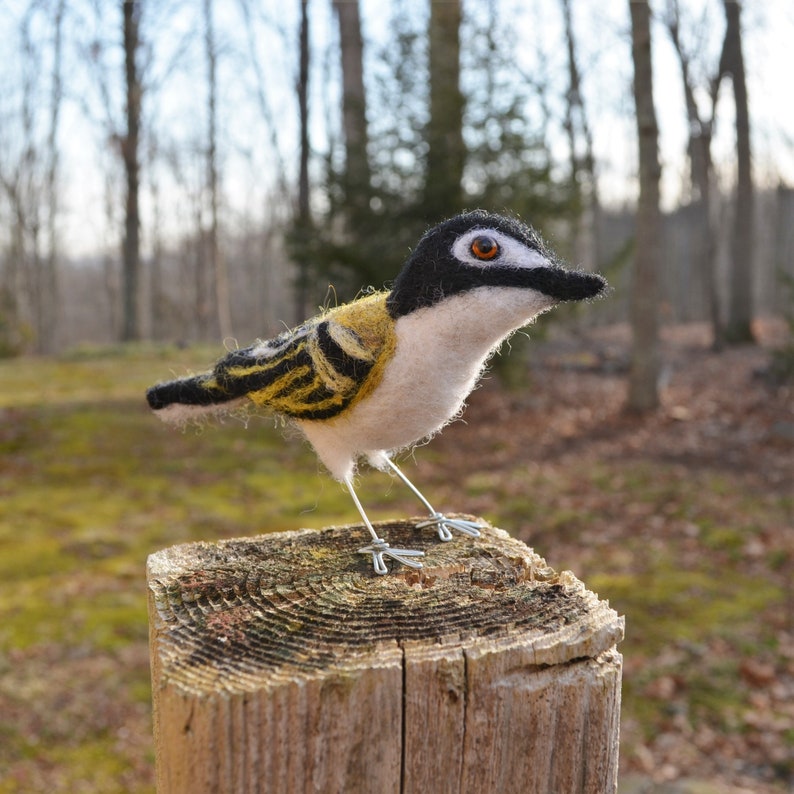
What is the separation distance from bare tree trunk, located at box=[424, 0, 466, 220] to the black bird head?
6.50m

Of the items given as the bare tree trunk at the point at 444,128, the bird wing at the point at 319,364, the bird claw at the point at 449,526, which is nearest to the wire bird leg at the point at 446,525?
the bird claw at the point at 449,526

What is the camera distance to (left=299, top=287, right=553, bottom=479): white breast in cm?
164

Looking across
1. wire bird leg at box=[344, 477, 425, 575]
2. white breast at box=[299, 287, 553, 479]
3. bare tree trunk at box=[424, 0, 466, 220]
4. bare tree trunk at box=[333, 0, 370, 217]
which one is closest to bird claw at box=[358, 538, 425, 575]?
wire bird leg at box=[344, 477, 425, 575]

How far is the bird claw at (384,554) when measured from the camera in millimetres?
1621

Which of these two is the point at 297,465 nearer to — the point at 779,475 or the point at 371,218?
the point at 371,218

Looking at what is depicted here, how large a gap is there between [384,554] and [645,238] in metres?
8.92

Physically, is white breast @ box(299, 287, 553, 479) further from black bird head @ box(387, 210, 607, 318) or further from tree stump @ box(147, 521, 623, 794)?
tree stump @ box(147, 521, 623, 794)

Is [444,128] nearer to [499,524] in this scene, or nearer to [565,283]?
[499,524]

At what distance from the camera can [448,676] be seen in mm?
1141

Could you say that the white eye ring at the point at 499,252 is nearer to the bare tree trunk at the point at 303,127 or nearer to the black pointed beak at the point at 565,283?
the black pointed beak at the point at 565,283

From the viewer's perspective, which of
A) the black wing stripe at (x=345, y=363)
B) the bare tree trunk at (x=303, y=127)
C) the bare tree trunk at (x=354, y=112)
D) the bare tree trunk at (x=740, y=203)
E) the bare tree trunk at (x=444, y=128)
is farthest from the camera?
the bare tree trunk at (x=740, y=203)

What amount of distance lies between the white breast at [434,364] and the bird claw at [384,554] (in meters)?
0.28

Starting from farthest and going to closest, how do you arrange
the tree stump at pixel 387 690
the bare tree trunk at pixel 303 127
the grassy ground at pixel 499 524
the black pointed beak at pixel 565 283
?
the bare tree trunk at pixel 303 127 < the grassy ground at pixel 499 524 < the black pointed beak at pixel 565 283 < the tree stump at pixel 387 690

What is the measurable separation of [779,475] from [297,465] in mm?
5428
